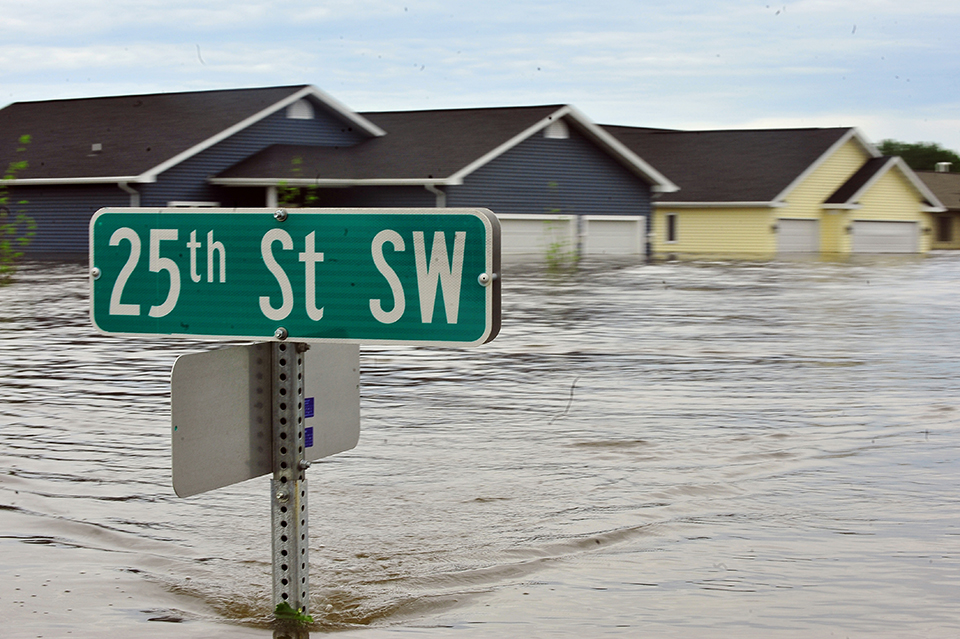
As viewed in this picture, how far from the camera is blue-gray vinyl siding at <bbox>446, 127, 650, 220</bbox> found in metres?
35.1

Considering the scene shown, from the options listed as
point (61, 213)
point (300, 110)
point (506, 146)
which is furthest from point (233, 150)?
point (506, 146)

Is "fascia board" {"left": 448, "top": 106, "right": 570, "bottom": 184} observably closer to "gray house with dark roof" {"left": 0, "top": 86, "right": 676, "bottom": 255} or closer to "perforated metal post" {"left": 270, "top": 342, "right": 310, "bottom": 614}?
"gray house with dark roof" {"left": 0, "top": 86, "right": 676, "bottom": 255}

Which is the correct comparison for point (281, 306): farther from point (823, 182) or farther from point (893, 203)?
point (893, 203)

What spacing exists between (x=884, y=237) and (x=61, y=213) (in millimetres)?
29324

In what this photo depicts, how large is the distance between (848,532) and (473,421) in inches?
152

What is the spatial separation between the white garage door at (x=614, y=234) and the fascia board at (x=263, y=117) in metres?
6.99

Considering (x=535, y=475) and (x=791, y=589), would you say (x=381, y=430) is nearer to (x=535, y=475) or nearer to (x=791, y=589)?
(x=535, y=475)

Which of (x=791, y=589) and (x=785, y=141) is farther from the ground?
(x=785, y=141)

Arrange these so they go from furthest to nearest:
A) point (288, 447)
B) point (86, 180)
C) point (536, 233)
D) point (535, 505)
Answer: point (536, 233) < point (86, 180) < point (535, 505) < point (288, 447)

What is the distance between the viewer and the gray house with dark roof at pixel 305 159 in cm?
3381

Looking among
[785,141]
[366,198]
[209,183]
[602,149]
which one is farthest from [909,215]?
[209,183]

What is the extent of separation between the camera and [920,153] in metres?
105

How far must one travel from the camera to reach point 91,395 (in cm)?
1074

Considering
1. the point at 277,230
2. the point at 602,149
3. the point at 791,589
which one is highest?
the point at 602,149
